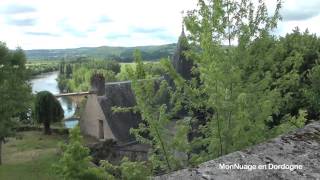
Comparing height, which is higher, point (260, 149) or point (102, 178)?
point (260, 149)

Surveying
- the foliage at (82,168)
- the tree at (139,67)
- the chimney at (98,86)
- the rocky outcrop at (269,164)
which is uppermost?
the tree at (139,67)

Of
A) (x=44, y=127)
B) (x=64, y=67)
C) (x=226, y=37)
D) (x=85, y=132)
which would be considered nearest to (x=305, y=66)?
(x=226, y=37)

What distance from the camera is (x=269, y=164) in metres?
2.79

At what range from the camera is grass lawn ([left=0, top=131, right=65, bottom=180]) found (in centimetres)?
3012

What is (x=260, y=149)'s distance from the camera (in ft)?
9.75

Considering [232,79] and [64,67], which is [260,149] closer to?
[232,79]

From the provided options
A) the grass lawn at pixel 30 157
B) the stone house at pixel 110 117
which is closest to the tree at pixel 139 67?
the grass lawn at pixel 30 157

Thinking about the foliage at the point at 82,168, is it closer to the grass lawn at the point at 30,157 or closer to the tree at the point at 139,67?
the tree at the point at 139,67

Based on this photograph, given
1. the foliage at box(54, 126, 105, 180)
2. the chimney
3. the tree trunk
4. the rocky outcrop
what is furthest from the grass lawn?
the rocky outcrop

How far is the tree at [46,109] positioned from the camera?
46531 mm

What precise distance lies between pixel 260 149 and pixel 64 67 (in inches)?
7216

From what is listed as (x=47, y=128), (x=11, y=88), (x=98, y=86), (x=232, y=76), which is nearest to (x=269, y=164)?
(x=232, y=76)

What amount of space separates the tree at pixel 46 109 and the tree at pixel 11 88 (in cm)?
937

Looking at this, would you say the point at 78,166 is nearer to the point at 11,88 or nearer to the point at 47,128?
the point at 11,88
